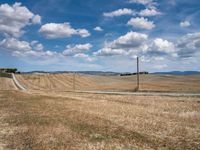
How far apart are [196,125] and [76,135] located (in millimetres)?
10199

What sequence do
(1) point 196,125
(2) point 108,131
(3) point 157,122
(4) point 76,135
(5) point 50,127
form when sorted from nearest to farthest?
(4) point 76,135, (2) point 108,131, (5) point 50,127, (1) point 196,125, (3) point 157,122

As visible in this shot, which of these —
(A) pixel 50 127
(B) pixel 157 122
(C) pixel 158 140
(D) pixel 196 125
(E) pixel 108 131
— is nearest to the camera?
(C) pixel 158 140

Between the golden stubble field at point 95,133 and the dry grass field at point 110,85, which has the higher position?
the golden stubble field at point 95,133

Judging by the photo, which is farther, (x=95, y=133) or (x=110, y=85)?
(x=110, y=85)

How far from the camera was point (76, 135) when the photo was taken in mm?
16922

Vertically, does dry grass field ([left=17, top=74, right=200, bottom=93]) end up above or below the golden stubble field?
below

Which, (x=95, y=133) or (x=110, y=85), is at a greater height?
(x=95, y=133)

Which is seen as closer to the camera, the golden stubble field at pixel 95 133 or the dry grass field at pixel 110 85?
the golden stubble field at pixel 95 133

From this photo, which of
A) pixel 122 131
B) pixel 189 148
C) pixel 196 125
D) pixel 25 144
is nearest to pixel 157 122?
pixel 196 125

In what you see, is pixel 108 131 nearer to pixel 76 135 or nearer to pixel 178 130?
pixel 76 135

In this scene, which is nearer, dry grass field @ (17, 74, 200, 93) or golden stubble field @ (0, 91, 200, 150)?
golden stubble field @ (0, 91, 200, 150)

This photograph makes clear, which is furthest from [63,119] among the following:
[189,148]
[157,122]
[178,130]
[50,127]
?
[189,148]

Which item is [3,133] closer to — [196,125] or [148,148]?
[148,148]

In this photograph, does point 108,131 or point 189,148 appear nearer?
point 189,148
